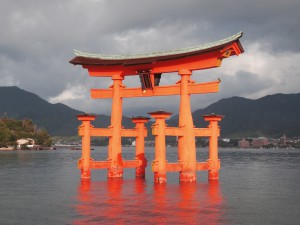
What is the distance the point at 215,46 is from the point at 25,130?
13968 cm

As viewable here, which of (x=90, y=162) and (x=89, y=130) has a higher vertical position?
(x=89, y=130)

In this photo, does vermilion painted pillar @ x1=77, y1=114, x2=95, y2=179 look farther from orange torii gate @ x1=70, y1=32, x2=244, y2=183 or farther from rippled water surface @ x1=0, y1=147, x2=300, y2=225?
rippled water surface @ x1=0, y1=147, x2=300, y2=225

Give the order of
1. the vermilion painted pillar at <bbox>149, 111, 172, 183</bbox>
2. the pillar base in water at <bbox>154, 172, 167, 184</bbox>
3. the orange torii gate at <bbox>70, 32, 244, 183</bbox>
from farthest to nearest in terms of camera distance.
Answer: the pillar base in water at <bbox>154, 172, 167, 184</bbox> → the orange torii gate at <bbox>70, 32, 244, 183</bbox> → the vermilion painted pillar at <bbox>149, 111, 172, 183</bbox>

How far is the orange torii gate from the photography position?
28.7 m

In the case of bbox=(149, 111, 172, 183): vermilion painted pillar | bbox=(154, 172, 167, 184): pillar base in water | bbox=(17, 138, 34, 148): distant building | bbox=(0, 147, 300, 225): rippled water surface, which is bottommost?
bbox=(0, 147, 300, 225): rippled water surface

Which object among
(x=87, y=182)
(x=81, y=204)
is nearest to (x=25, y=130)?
(x=87, y=182)

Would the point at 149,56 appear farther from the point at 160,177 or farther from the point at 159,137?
the point at 160,177

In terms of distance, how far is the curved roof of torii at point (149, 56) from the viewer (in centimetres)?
2834

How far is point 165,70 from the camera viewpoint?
31.1m

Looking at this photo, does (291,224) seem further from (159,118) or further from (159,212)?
(159,118)

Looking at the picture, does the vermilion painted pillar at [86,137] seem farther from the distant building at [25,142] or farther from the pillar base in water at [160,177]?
the distant building at [25,142]

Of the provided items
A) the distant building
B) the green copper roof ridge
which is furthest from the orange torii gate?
the distant building

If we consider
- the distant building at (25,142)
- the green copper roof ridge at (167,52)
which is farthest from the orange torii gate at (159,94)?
the distant building at (25,142)

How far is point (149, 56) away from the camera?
3145 centimetres
